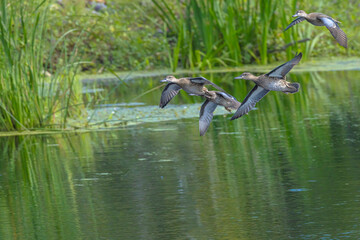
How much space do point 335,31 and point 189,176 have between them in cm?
370

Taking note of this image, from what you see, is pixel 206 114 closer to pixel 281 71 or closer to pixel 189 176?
pixel 281 71

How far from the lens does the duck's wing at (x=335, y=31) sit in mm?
3872

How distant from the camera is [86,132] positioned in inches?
416

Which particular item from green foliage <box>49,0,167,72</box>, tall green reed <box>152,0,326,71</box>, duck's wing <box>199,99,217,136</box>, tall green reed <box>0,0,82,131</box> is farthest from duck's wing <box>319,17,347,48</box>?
green foliage <box>49,0,167,72</box>

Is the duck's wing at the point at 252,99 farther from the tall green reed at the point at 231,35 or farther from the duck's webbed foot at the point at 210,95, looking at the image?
the tall green reed at the point at 231,35

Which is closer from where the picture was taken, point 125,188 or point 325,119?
point 125,188

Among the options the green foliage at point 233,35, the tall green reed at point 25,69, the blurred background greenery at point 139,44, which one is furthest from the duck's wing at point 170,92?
the green foliage at point 233,35

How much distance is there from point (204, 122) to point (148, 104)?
8354 mm

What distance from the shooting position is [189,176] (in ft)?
24.8

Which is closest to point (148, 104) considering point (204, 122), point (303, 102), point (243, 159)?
point (303, 102)

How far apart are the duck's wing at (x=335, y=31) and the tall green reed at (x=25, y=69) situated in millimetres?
5439

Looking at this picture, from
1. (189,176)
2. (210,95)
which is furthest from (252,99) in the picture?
(189,176)

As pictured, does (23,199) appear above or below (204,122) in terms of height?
below

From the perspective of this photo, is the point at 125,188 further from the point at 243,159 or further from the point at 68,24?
the point at 68,24
